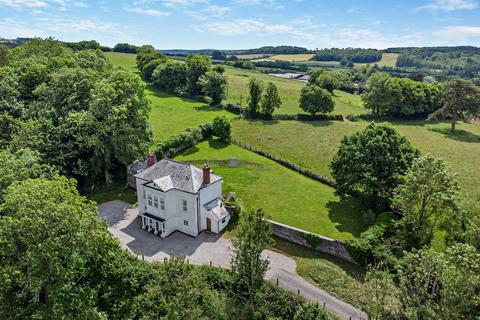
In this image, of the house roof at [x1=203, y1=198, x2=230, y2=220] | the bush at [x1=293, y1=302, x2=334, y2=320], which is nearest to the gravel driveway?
the bush at [x1=293, y1=302, x2=334, y2=320]

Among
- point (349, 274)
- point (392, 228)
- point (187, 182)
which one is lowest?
point (349, 274)

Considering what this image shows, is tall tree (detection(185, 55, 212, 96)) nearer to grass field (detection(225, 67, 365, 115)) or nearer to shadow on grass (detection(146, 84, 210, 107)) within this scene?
shadow on grass (detection(146, 84, 210, 107))

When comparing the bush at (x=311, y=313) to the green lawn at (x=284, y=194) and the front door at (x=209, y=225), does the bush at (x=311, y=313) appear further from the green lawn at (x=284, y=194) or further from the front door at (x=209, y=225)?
the front door at (x=209, y=225)

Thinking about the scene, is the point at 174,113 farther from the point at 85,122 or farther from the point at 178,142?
the point at 85,122

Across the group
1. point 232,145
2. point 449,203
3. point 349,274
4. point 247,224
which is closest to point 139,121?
point 232,145

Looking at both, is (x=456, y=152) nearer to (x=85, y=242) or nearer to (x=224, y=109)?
(x=224, y=109)

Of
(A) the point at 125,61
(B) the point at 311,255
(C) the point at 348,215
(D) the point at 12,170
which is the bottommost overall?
(B) the point at 311,255

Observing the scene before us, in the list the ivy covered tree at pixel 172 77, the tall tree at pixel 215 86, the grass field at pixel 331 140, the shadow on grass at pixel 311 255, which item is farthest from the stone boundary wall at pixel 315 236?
the ivy covered tree at pixel 172 77

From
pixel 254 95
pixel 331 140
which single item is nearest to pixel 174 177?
pixel 331 140
